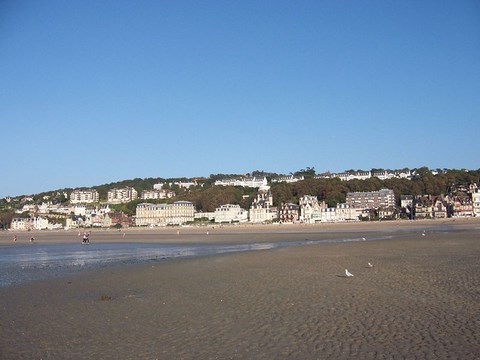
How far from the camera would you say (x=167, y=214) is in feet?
406

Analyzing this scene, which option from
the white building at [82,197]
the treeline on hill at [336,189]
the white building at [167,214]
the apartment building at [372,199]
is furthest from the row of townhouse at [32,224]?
the apartment building at [372,199]

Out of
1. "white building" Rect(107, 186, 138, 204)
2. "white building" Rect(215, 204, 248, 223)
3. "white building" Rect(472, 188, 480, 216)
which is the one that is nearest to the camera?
"white building" Rect(472, 188, 480, 216)

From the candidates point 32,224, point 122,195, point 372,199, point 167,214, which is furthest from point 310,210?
point 122,195

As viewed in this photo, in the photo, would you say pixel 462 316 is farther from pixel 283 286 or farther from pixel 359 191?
pixel 359 191

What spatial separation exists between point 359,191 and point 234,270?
111 m

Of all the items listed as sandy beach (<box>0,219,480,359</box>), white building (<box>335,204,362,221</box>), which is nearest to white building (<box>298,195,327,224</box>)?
white building (<box>335,204,362,221</box>)

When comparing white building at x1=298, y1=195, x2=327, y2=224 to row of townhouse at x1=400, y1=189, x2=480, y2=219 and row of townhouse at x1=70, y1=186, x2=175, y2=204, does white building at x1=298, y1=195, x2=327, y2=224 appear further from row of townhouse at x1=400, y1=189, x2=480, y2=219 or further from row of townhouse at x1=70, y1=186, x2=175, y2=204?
row of townhouse at x1=70, y1=186, x2=175, y2=204

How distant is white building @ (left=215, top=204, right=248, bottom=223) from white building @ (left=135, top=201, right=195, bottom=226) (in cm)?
928

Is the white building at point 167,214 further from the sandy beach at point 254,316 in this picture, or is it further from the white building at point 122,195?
the sandy beach at point 254,316

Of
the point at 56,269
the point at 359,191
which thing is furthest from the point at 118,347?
the point at 359,191

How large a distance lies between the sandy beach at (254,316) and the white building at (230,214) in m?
102

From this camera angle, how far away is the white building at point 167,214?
122 meters

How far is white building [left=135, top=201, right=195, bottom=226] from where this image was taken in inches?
4813

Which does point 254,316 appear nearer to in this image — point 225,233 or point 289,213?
point 225,233
